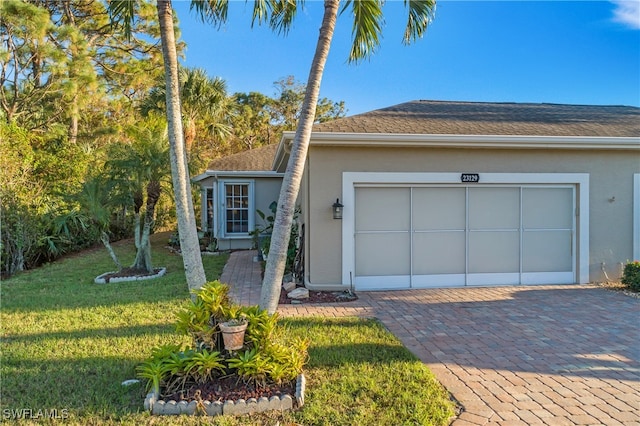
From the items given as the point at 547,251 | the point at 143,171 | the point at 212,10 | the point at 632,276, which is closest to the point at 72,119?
the point at 143,171

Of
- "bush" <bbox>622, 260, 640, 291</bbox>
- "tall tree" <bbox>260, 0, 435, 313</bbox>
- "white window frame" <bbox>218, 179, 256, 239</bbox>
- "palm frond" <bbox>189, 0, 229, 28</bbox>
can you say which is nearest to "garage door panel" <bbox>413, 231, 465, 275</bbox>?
"bush" <bbox>622, 260, 640, 291</bbox>

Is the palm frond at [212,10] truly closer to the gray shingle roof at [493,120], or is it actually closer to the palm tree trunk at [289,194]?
the palm tree trunk at [289,194]

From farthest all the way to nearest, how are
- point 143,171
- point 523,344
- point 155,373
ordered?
point 143,171, point 523,344, point 155,373

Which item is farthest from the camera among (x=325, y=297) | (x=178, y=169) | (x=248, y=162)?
(x=248, y=162)

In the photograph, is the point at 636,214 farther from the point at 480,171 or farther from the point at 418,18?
the point at 418,18

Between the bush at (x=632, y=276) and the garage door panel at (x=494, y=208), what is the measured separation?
2.33 m

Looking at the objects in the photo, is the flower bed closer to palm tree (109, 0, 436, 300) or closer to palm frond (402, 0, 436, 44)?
palm tree (109, 0, 436, 300)

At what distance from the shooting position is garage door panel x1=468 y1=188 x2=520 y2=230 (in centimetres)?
866

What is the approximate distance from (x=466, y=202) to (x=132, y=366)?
7.19 metres

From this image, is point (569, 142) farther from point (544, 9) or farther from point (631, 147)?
point (544, 9)

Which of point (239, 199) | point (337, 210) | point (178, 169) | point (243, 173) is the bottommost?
point (337, 210)

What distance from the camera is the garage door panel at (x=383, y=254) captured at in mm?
8297

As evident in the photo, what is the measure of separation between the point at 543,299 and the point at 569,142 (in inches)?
137

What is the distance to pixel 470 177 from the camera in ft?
27.6
